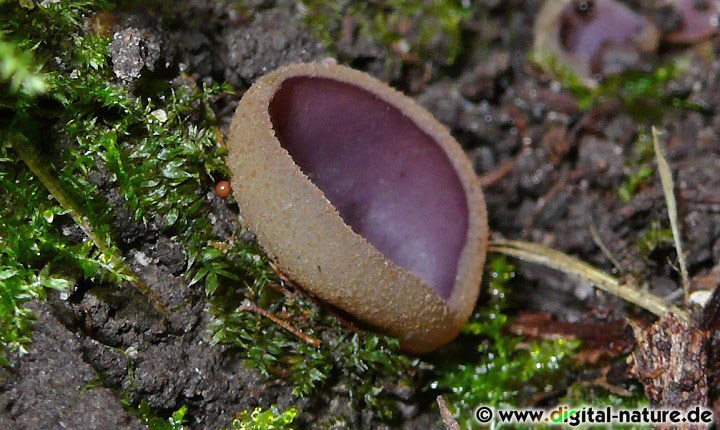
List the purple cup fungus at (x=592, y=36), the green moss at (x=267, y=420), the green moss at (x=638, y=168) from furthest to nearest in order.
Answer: the purple cup fungus at (x=592, y=36) < the green moss at (x=638, y=168) < the green moss at (x=267, y=420)

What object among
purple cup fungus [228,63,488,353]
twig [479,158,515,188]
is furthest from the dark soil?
purple cup fungus [228,63,488,353]

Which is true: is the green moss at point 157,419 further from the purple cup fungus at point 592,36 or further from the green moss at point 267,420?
the purple cup fungus at point 592,36

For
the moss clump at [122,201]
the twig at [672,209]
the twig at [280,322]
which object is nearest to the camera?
the moss clump at [122,201]

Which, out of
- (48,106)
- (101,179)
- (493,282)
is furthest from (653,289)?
(48,106)

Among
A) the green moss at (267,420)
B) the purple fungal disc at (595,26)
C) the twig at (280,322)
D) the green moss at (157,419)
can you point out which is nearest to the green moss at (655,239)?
the purple fungal disc at (595,26)

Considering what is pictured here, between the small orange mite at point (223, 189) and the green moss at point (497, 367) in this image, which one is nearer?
the small orange mite at point (223, 189)

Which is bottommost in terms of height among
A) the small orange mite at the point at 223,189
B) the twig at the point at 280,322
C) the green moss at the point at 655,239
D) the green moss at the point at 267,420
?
the green moss at the point at 655,239

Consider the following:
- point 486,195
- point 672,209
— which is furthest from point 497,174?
point 672,209
